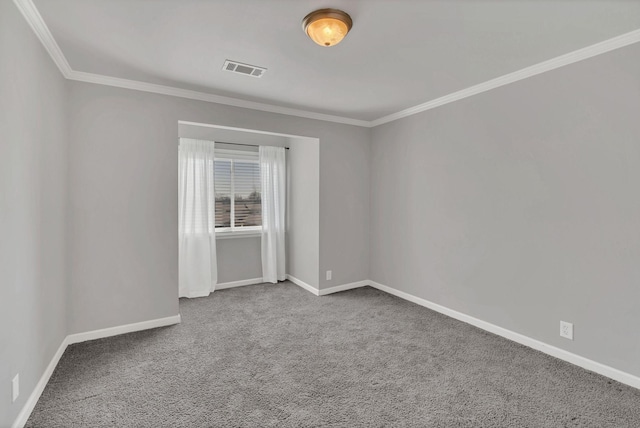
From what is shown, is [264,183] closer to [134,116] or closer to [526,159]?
[134,116]

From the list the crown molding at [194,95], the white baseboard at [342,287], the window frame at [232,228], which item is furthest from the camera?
the window frame at [232,228]

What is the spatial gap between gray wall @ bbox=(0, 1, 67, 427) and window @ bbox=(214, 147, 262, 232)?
2.13 meters

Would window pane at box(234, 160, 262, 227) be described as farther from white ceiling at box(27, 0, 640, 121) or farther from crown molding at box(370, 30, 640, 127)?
crown molding at box(370, 30, 640, 127)

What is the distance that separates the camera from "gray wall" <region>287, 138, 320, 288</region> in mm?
4406

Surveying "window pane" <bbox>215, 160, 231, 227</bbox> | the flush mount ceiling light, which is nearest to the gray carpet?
"window pane" <bbox>215, 160, 231, 227</bbox>

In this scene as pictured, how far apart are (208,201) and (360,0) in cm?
335

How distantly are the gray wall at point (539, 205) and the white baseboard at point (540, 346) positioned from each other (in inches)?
1.8

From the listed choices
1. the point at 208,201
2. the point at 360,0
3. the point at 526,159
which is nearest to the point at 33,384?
the point at 208,201

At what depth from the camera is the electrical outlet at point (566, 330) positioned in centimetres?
260

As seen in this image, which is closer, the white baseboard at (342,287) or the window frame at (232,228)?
the white baseboard at (342,287)

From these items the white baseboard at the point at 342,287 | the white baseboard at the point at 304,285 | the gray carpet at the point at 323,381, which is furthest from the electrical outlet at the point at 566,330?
the white baseboard at the point at 304,285

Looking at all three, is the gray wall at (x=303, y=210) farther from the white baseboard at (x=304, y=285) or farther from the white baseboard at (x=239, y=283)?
the white baseboard at (x=239, y=283)

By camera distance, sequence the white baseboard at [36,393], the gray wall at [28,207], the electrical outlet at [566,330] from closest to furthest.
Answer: the gray wall at [28,207], the white baseboard at [36,393], the electrical outlet at [566,330]

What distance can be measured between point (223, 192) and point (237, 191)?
0.70ft
